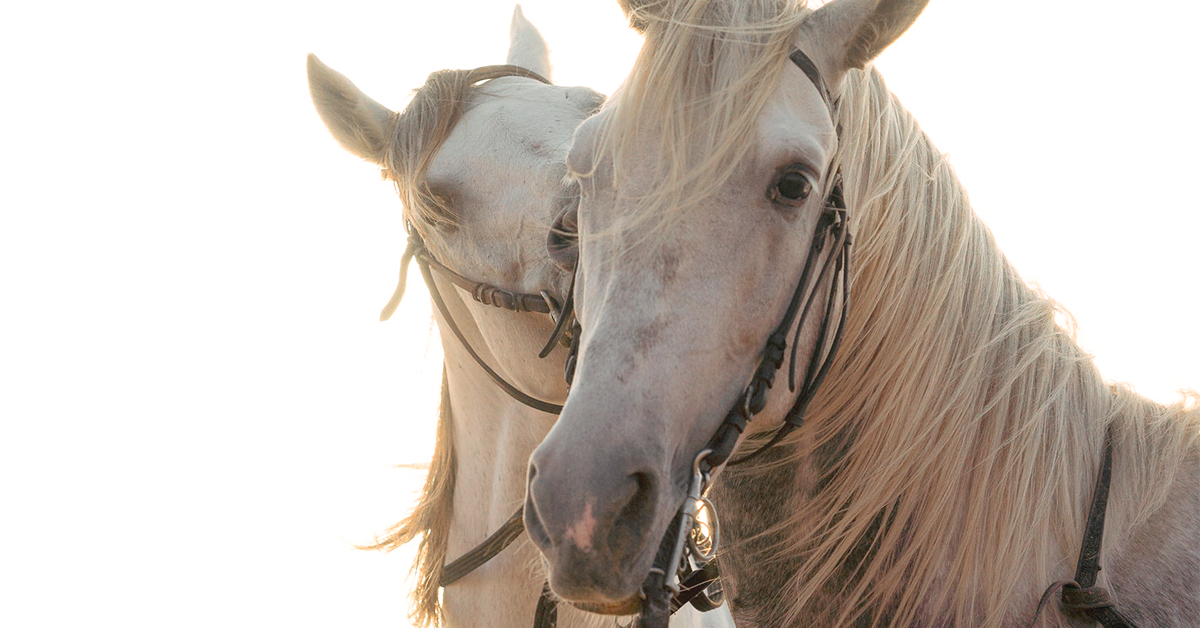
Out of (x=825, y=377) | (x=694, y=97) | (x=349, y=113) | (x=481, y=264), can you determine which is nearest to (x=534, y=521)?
(x=825, y=377)

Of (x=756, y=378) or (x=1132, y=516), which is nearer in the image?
(x=756, y=378)

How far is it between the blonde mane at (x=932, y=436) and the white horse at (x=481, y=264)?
895 mm

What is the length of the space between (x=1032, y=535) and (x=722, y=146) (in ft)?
3.12

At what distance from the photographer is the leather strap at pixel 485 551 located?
254cm

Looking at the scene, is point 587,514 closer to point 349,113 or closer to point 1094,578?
point 1094,578

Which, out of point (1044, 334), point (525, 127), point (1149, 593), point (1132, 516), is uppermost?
point (525, 127)

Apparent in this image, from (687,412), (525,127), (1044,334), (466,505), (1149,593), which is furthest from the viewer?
(466,505)

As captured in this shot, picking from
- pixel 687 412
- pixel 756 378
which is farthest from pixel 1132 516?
pixel 687 412

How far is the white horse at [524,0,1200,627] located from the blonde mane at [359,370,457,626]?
1.21 meters

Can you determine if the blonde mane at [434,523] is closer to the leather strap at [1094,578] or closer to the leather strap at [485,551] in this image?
the leather strap at [485,551]

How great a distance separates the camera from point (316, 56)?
2.64 m

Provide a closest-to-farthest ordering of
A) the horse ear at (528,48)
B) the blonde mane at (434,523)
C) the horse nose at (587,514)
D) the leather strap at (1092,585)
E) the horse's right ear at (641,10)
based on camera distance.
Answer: the horse nose at (587,514) < the leather strap at (1092,585) < the horse's right ear at (641,10) < the blonde mane at (434,523) < the horse ear at (528,48)

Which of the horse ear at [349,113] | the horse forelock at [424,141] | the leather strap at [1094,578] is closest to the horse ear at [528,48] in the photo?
the horse forelock at [424,141]

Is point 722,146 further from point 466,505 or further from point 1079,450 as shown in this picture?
point 466,505
